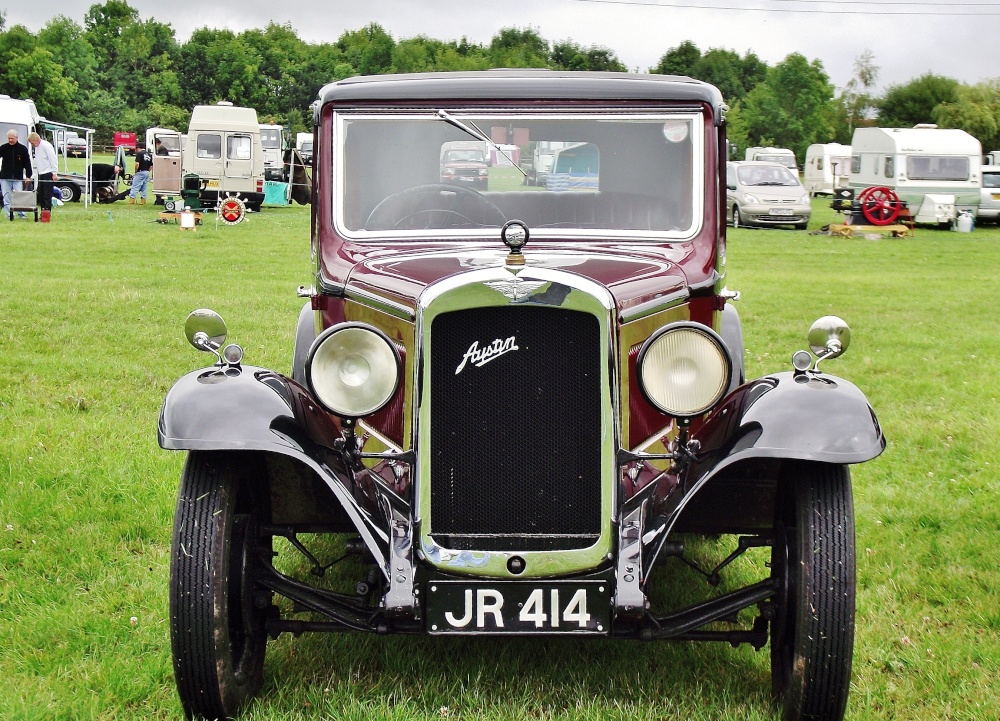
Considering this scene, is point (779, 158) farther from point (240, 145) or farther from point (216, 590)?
point (216, 590)

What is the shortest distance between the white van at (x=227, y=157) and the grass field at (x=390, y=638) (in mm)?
17747

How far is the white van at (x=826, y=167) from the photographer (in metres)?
44.6

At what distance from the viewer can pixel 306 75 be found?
97.1 m

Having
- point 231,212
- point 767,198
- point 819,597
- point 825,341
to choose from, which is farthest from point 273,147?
point 819,597

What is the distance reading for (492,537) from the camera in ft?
11.4

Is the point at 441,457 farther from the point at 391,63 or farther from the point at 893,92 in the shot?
the point at 391,63

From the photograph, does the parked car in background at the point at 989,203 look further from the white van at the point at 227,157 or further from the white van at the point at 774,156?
the white van at the point at 227,157

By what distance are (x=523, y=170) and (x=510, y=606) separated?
1.94 m

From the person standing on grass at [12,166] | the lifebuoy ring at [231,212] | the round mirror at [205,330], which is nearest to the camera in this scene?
the round mirror at [205,330]

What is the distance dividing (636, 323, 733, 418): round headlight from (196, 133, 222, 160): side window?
27.6 meters

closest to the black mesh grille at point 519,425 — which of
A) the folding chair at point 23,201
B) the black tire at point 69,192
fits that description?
the folding chair at point 23,201

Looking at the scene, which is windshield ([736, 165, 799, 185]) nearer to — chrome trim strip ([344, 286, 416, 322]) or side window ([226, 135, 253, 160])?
side window ([226, 135, 253, 160])

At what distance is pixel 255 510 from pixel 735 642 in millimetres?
1584

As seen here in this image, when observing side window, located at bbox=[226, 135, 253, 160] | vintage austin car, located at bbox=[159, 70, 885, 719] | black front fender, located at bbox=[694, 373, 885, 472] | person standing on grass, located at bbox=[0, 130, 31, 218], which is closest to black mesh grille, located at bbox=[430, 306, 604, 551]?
vintage austin car, located at bbox=[159, 70, 885, 719]
